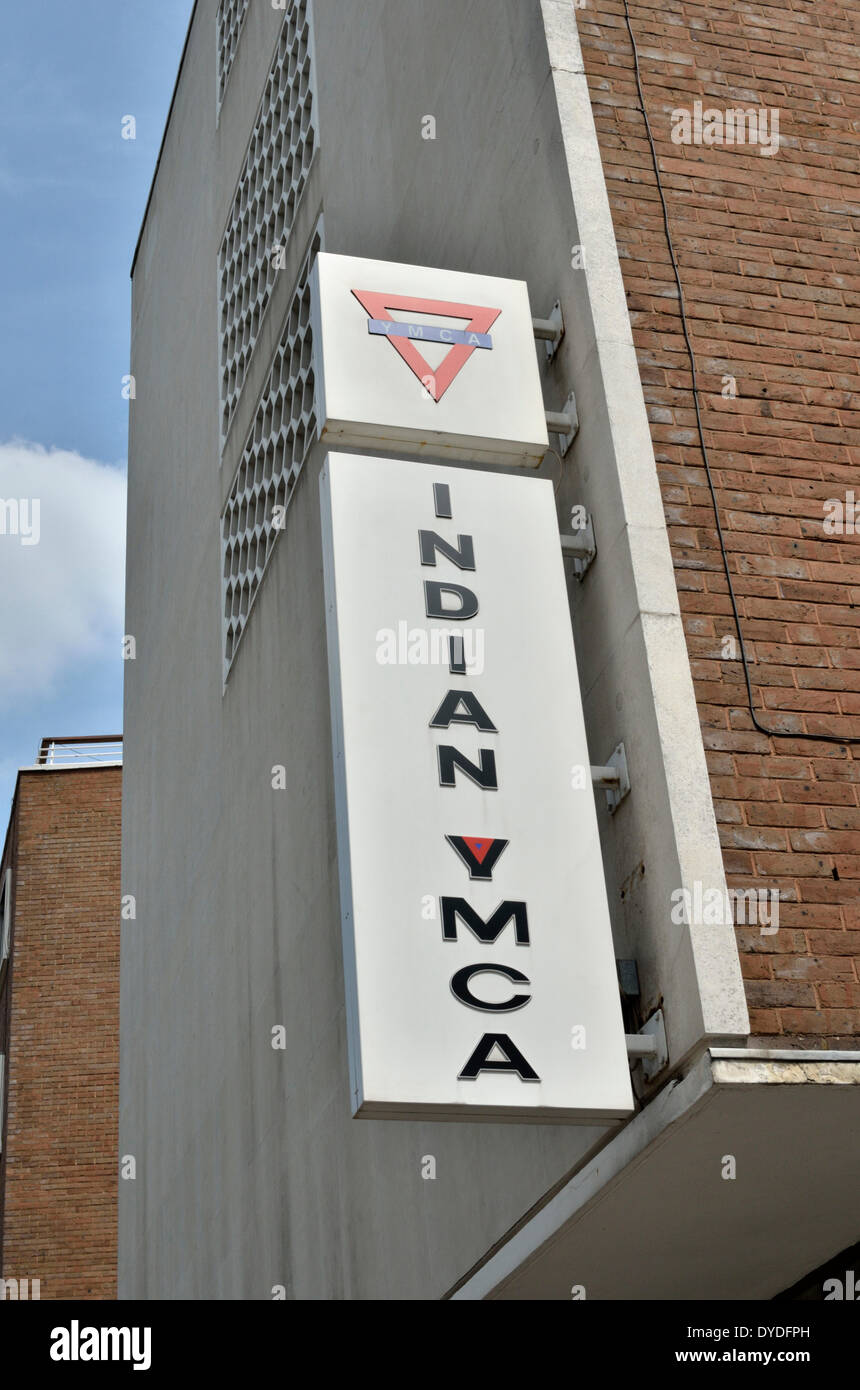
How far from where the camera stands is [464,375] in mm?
7633

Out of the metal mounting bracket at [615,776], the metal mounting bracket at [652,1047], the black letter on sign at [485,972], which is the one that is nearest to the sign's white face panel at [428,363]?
the metal mounting bracket at [615,776]

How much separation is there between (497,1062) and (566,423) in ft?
9.95

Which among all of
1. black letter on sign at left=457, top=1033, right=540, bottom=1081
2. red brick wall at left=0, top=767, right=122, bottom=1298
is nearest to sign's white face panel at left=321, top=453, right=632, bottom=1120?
black letter on sign at left=457, top=1033, right=540, bottom=1081

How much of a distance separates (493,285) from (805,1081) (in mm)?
4079

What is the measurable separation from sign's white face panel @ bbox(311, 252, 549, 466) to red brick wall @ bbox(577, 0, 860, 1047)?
595 mm

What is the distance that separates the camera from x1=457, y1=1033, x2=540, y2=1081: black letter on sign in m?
5.91

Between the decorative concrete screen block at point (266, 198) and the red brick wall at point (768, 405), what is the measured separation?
531cm

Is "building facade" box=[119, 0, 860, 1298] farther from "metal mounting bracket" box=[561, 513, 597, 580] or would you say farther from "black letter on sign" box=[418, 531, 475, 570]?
"black letter on sign" box=[418, 531, 475, 570]

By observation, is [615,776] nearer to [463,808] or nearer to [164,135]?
[463,808]

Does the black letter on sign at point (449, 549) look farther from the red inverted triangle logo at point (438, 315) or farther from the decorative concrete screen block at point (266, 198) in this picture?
the decorative concrete screen block at point (266, 198)

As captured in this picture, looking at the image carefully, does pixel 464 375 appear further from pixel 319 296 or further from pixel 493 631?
pixel 493 631

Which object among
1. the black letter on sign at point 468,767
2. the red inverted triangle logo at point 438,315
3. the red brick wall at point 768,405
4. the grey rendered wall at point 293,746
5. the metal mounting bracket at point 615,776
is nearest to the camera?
the red brick wall at point 768,405

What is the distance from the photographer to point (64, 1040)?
25094mm

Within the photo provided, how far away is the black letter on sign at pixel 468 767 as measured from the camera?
21.5ft
